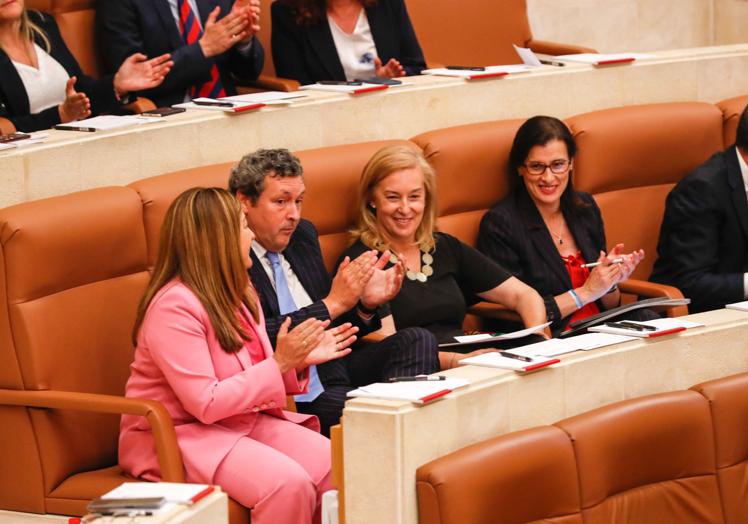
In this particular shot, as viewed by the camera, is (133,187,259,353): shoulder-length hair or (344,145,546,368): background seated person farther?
(344,145,546,368): background seated person

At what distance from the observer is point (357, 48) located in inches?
171

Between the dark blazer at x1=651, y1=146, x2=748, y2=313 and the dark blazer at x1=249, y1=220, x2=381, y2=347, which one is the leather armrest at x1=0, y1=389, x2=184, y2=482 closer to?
the dark blazer at x1=249, y1=220, x2=381, y2=347

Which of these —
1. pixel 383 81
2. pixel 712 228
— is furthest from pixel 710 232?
pixel 383 81

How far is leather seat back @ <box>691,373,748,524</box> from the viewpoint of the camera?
272 cm

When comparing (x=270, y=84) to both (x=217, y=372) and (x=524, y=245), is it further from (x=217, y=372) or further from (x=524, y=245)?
(x=217, y=372)

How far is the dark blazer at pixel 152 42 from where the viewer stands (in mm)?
3918

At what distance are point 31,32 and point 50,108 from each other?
10.0 inches

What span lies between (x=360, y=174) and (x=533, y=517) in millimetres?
1300

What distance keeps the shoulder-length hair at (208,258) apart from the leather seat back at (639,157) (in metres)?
1.50

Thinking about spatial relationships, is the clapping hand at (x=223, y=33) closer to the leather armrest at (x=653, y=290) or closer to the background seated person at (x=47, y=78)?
the background seated person at (x=47, y=78)

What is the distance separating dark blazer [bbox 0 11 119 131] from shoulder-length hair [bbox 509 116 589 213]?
3.71 ft

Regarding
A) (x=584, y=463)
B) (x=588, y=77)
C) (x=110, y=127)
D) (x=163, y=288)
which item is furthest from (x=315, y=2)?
(x=584, y=463)

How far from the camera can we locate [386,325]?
3.37 metres

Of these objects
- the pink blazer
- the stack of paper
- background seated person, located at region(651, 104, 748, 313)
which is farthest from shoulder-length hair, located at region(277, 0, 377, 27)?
the stack of paper
